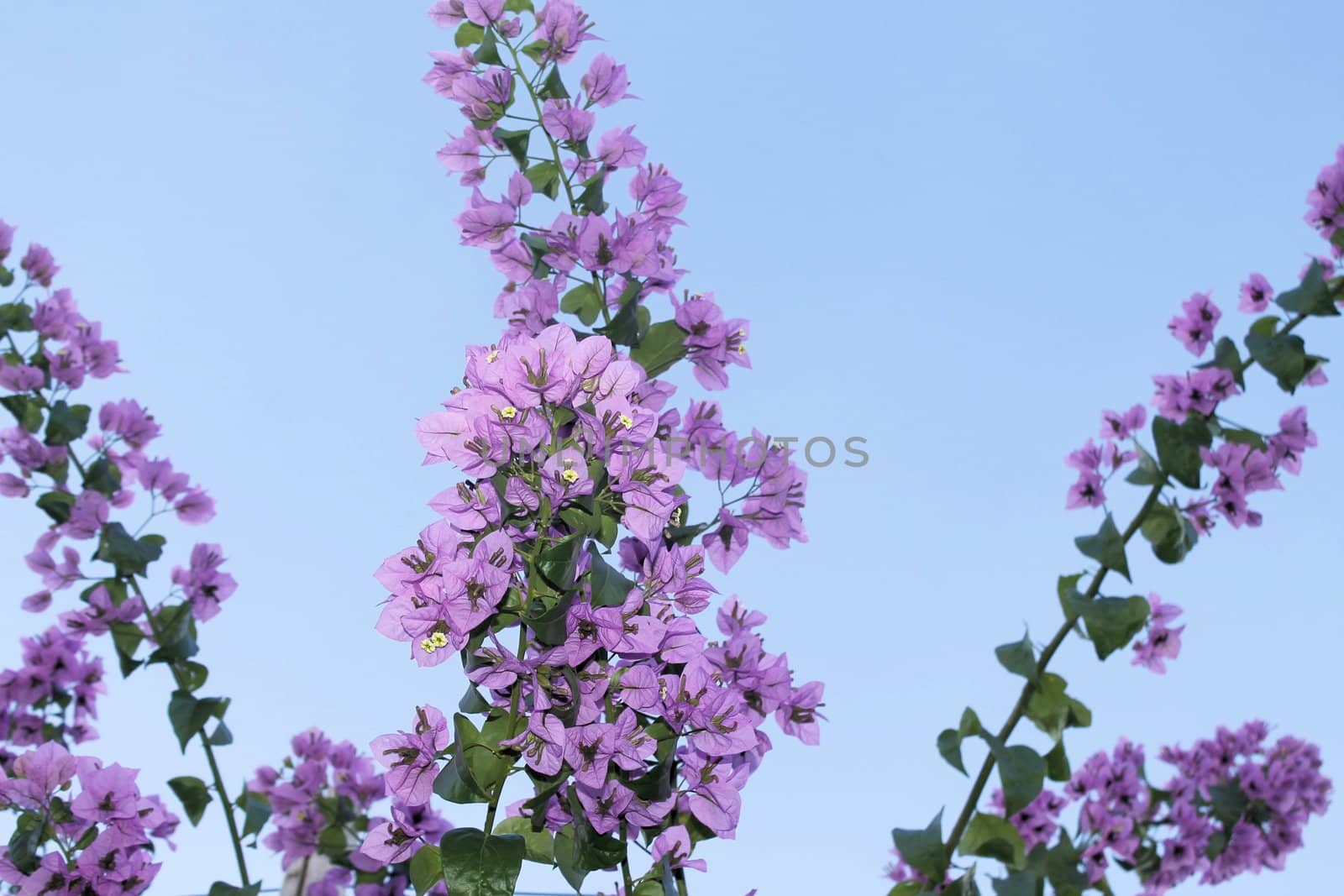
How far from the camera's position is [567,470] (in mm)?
983

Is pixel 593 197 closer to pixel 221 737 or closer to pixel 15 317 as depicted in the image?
pixel 221 737

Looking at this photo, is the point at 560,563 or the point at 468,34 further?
the point at 468,34

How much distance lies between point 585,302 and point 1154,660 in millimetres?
1637

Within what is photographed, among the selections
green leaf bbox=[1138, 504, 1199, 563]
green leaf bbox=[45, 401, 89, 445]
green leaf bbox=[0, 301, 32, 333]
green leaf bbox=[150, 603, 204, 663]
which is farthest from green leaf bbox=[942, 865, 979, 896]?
green leaf bbox=[0, 301, 32, 333]

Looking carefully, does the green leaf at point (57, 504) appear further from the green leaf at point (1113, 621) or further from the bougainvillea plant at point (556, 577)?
the green leaf at point (1113, 621)

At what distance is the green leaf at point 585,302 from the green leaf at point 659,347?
9 centimetres

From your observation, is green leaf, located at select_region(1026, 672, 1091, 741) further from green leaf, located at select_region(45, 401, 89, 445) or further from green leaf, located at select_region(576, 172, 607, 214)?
green leaf, located at select_region(45, 401, 89, 445)

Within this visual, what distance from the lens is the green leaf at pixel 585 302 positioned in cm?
154

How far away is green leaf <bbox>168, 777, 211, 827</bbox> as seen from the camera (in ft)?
7.16

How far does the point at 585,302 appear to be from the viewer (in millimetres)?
1541

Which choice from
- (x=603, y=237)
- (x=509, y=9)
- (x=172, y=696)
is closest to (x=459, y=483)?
(x=603, y=237)

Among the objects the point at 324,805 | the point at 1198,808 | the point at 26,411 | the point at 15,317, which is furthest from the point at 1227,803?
the point at 15,317

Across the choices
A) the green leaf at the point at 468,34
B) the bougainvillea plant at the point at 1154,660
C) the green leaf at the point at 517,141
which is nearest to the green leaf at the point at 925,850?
the bougainvillea plant at the point at 1154,660

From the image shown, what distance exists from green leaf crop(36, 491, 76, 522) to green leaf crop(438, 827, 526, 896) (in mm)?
2058
